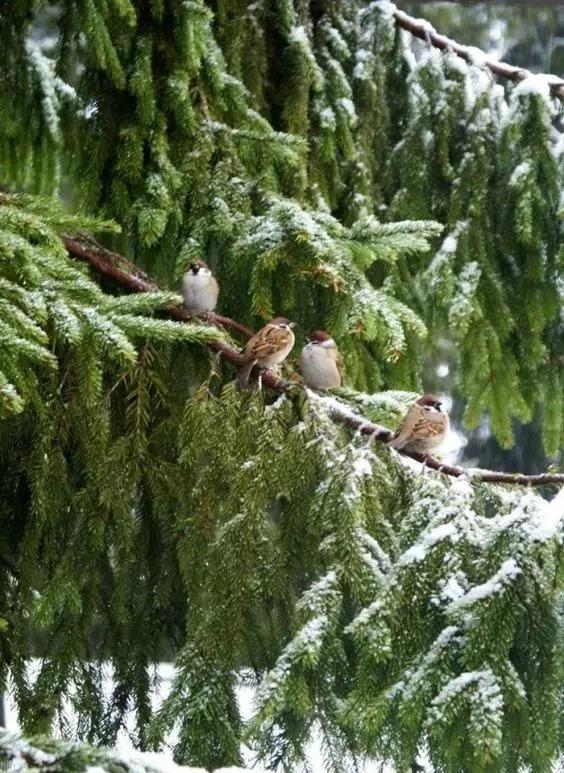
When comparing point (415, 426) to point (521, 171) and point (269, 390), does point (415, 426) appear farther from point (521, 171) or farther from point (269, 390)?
point (521, 171)

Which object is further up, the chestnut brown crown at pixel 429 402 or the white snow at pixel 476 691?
the chestnut brown crown at pixel 429 402

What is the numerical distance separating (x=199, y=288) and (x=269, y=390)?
2.04 ft

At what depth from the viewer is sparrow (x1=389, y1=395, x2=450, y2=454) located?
299 cm

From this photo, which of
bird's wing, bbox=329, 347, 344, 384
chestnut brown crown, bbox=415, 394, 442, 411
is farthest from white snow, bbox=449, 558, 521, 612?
bird's wing, bbox=329, 347, 344, 384

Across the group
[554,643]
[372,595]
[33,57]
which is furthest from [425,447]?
[33,57]

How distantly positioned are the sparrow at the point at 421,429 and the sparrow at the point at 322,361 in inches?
19.1

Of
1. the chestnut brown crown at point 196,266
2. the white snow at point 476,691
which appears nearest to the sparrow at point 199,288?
the chestnut brown crown at point 196,266

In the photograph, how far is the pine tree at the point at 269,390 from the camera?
87.1 inches

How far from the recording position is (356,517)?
2486 millimetres

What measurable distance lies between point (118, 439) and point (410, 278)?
6.02 ft

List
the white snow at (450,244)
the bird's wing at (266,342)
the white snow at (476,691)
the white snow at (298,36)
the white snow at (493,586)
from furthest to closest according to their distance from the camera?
the white snow at (450,244) → the white snow at (298,36) → the bird's wing at (266,342) → the white snow at (493,586) → the white snow at (476,691)

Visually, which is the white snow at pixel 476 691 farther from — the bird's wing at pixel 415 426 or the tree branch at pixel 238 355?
the bird's wing at pixel 415 426

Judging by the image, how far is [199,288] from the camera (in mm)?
3588

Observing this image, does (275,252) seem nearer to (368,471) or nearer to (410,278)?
(368,471)
